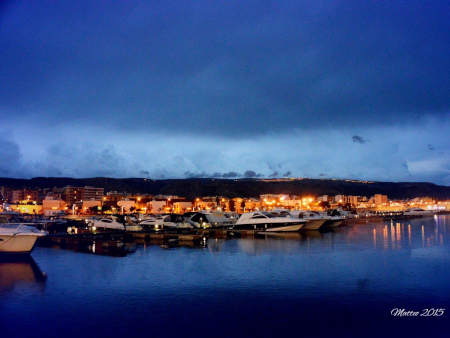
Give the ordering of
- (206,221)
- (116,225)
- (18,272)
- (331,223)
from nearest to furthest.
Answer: (18,272) → (116,225) → (206,221) → (331,223)

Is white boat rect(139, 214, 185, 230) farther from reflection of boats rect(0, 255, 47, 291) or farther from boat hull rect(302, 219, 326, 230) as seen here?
reflection of boats rect(0, 255, 47, 291)

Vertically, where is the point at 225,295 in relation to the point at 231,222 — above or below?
above

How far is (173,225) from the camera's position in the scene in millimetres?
54062

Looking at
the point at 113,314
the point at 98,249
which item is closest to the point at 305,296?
the point at 113,314

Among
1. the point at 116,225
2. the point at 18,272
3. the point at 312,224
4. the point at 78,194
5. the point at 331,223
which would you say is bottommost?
the point at 331,223

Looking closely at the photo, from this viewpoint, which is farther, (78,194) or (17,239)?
(78,194)

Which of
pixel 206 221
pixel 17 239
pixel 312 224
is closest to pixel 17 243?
pixel 17 239

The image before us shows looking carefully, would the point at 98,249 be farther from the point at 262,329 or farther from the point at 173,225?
the point at 262,329

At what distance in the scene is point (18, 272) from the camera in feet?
76.4

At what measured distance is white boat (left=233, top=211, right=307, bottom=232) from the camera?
47125mm

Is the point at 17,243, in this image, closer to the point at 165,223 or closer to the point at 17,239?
the point at 17,239

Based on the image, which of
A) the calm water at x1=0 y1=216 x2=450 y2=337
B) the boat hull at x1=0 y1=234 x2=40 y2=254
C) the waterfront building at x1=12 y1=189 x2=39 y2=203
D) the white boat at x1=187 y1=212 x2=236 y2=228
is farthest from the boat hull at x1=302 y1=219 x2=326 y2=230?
the waterfront building at x1=12 y1=189 x2=39 y2=203

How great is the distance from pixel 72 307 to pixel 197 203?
94366 mm

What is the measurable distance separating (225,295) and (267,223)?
1217 inches
